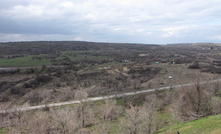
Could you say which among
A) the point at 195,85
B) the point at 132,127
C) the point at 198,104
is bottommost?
the point at 132,127

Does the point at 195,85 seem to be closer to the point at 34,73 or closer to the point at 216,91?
the point at 216,91

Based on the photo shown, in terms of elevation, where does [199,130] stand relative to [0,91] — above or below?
above

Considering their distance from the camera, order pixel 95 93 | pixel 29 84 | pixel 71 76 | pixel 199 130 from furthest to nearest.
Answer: pixel 71 76
pixel 29 84
pixel 95 93
pixel 199 130

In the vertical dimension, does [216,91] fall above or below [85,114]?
above

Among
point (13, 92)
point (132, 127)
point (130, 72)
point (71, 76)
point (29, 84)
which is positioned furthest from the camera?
point (130, 72)

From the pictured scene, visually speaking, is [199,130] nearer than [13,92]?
Yes

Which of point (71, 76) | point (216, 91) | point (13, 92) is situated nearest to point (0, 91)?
point (13, 92)

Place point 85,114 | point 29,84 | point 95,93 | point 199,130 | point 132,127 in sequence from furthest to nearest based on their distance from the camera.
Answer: point 29,84, point 95,93, point 85,114, point 132,127, point 199,130

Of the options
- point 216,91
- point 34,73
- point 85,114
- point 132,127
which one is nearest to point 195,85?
point 132,127

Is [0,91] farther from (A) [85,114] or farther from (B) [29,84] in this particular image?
(A) [85,114]
